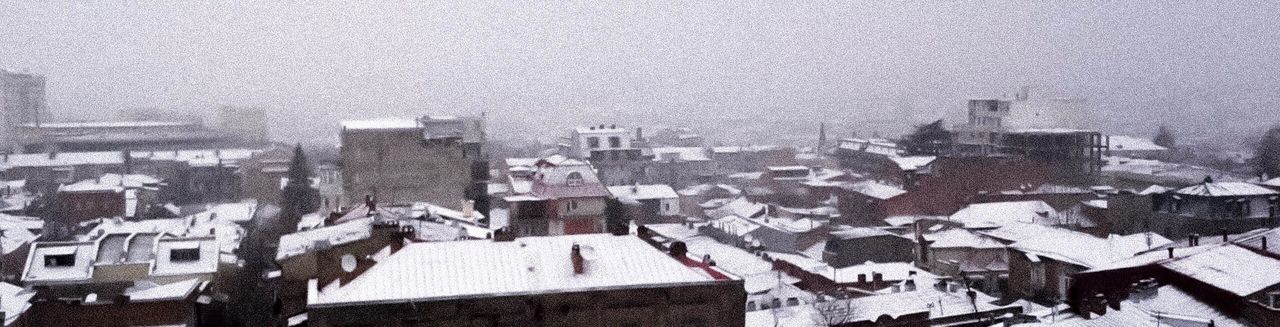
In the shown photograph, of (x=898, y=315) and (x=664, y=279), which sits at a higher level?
(x=664, y=279)

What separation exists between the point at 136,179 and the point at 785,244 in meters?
32.9

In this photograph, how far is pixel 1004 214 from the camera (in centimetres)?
3909

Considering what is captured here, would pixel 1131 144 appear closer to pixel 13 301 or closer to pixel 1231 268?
pixel 1231 268

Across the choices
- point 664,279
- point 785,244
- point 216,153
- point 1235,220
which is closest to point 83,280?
point 664,279

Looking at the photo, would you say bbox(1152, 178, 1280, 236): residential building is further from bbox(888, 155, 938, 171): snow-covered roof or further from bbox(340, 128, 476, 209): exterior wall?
bbox(340, 128, 476, 209): exterior wall

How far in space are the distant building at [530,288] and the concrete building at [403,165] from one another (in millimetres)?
21568

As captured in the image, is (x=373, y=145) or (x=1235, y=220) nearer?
(x=1235, y=220)

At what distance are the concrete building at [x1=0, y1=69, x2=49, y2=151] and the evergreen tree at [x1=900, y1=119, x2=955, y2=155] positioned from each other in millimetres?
61120

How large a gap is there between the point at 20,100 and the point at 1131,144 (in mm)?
77089

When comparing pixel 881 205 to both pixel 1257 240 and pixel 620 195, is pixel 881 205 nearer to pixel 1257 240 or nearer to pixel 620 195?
pixel 620 195

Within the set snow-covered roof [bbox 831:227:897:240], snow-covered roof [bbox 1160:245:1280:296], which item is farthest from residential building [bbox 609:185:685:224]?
snow-covered roof [bbox 1160:245:1280:296]

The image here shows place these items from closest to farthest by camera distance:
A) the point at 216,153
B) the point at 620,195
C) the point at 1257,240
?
the point at 1257,240 → the point at 620,195 → the point at 216,153

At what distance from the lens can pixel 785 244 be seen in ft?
129

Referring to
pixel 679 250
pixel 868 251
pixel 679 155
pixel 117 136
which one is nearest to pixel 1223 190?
pixel 868 251
